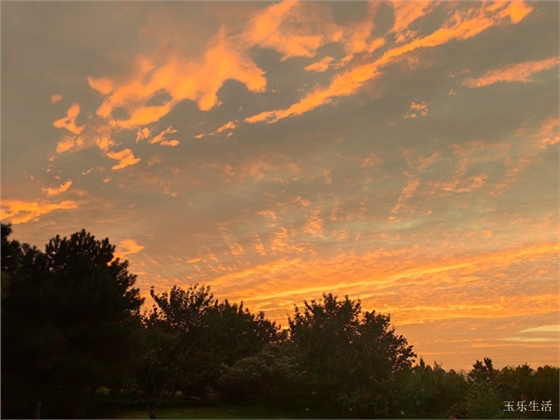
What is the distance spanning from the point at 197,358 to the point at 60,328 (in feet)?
39.6

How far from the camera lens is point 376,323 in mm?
31500

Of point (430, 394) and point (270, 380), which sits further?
point (270, 380)

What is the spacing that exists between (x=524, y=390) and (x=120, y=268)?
20.9 meters

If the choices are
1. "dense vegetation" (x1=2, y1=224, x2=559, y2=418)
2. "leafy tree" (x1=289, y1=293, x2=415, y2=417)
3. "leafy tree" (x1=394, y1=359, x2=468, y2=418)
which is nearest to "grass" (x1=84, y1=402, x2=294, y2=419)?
"dense vegetation" (x1=2, y1=224, x2=559, y2=418)

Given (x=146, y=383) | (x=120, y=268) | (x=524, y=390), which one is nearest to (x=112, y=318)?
(x=120, y=268)

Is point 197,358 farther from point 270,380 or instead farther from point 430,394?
point 430,394

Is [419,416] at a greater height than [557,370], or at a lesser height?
lesser

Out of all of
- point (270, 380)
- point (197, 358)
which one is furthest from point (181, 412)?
point (270, 380)

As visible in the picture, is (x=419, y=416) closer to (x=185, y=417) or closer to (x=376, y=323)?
(x=376, y=323)

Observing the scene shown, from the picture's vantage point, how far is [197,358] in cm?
3200

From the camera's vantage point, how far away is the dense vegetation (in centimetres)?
2130

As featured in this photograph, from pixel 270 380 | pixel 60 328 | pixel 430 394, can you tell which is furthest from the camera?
pixel 270 380

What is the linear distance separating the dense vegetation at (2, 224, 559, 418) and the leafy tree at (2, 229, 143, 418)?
0.05 meters

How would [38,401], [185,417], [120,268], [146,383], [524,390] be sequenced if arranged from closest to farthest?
[38,401] → [524,390] → [120,268] → [185,417] → [146,383]
